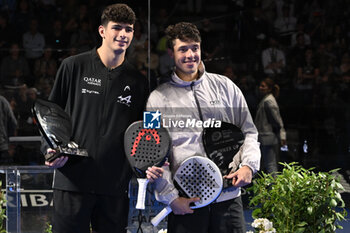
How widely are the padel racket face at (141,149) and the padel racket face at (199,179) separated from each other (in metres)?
0.13

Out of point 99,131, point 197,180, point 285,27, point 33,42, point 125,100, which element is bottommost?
point 197,180

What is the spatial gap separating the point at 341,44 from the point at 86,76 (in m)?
2.20

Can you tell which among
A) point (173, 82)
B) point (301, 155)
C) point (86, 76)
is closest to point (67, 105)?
point (86, 76)

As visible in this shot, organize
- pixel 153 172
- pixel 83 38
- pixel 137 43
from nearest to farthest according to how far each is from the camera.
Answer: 1. pixel 153 172
2. pixel 137 43
3. pixel 83 38

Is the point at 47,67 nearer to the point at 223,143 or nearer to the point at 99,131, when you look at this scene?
the point at 99,131

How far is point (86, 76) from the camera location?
11.1 ft

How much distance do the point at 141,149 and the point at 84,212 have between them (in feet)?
1.40

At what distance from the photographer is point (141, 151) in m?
3.25

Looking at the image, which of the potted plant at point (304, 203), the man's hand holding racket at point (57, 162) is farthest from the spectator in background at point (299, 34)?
the man's hand holding racket at point (57, 162)

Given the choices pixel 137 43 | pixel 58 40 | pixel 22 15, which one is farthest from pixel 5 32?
pixel 137 43

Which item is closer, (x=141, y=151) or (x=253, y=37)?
(x=141, y=151)

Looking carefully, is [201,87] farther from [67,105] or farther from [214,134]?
[67,105]

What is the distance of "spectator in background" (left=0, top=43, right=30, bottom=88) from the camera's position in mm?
4602

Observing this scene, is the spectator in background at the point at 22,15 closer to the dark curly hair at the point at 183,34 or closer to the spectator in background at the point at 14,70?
the spectator in background at the point at 14,70
